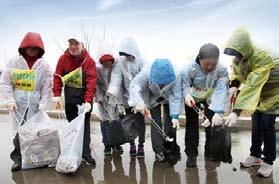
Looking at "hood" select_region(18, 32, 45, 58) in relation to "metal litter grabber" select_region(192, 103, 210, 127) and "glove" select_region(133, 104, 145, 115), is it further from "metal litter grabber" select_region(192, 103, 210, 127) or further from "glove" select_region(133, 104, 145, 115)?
"metal litter grabber" select_region(192, 103, 210, 127)

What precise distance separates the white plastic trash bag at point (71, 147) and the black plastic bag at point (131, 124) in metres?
0.59

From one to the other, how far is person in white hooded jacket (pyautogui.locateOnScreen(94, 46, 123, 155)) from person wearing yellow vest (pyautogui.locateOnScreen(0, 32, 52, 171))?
Result: 70 cm

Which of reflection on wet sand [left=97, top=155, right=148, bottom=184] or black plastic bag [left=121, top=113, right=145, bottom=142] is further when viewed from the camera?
black plastic bag [left=121, top=113, right=145, bottom=142]

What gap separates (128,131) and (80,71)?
0.88m

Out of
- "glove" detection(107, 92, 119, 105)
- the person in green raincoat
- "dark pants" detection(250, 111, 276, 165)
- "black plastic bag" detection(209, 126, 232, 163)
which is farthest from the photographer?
"glove" detection(107, 92, 119, 105)

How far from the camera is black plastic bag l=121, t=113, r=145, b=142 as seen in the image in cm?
467

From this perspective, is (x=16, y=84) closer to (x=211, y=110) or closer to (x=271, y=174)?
(x=211, y=110)

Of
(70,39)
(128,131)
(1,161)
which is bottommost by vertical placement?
(1,161)

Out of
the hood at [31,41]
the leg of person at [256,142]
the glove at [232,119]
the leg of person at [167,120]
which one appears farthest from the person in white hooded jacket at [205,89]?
the hood at [31,41]

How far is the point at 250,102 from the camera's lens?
12.8 feet

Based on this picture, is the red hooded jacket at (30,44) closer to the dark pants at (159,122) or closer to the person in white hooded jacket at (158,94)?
the person in white hooded jacket at (158,94)

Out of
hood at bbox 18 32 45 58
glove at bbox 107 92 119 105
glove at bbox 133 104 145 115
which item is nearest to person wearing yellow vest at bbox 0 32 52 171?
hood at bbox 18 32 45 58

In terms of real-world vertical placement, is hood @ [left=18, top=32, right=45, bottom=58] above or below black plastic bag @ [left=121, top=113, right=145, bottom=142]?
above

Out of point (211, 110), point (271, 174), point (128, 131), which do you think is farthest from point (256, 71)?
point (128, 131)
